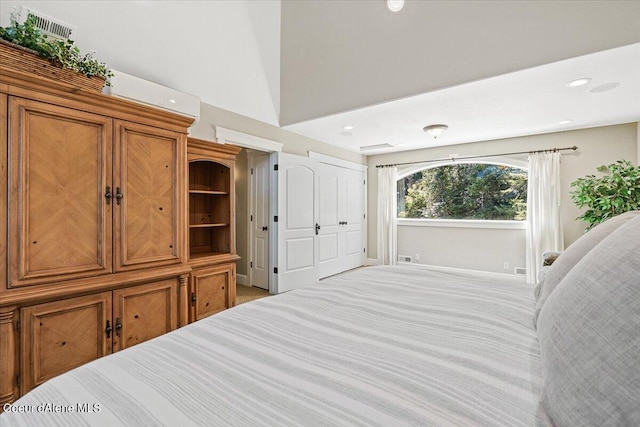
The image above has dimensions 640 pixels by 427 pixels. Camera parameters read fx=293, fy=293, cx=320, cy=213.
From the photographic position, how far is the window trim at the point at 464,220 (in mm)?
4784

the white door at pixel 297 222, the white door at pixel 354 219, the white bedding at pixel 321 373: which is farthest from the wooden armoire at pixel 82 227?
the white door at pixel 354 219

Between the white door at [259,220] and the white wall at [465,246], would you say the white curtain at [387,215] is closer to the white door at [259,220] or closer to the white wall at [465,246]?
the white wall at [465,246]

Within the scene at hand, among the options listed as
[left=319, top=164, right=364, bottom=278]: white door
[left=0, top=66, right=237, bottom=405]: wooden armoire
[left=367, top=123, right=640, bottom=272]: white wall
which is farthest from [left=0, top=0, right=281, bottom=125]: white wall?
[left=367, top=123, right=640, bottom=272]: white wall

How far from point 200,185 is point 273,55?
2.10m

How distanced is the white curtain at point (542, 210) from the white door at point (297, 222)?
3.32 metres

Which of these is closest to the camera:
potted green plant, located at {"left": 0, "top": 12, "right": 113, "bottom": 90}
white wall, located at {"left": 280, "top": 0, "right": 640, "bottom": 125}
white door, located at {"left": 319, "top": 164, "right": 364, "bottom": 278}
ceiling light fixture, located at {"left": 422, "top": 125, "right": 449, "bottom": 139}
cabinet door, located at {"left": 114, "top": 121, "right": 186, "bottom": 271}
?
potted green plant, located at {"left": 0, "top": 12, "right": 113, "bottom": 90}

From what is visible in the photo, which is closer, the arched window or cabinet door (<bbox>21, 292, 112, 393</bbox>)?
cabinet door (<bbox>21, 292, 112, 393</bbox>)

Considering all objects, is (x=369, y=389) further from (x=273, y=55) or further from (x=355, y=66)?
(x=273, y=55)

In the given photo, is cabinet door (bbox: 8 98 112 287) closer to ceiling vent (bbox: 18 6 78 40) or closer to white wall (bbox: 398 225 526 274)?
ceiling vent (bbox: 18 6 78 40)

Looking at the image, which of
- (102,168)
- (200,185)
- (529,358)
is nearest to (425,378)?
(529,358)

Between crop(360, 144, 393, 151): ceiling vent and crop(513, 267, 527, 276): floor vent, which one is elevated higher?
crop(360, 144, 393, 151): ceiling vent

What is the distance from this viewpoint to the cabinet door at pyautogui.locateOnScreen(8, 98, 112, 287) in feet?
5.31

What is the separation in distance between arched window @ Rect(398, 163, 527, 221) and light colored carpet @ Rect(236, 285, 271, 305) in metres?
3.26

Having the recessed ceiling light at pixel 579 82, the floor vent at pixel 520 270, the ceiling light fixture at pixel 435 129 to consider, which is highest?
the recessed ceiling light at pixel 579 82
